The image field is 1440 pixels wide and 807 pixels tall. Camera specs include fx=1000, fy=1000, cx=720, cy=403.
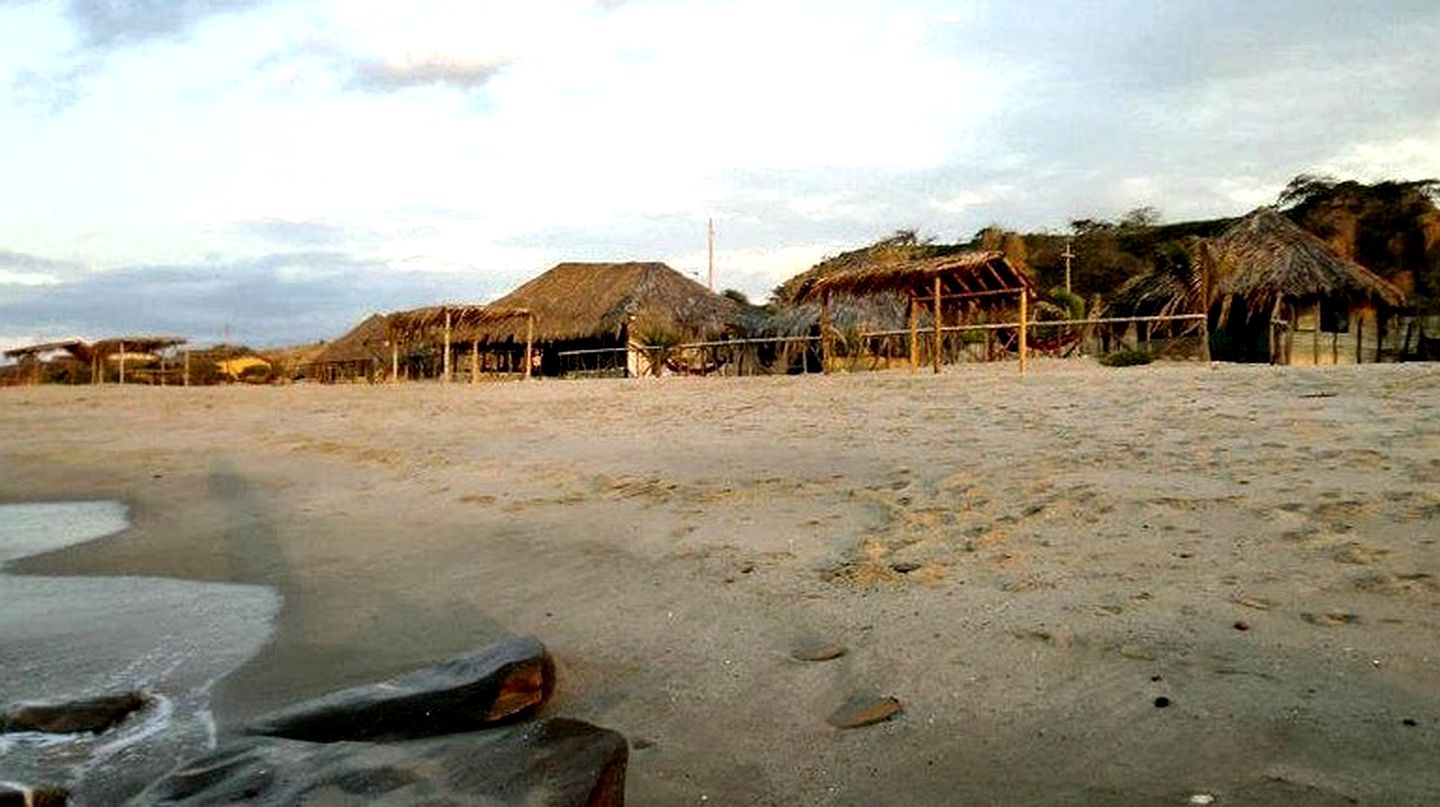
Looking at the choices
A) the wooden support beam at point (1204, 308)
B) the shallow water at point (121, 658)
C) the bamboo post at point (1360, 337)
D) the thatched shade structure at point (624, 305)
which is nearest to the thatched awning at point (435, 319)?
the thatched shade structure at point (624, 305)

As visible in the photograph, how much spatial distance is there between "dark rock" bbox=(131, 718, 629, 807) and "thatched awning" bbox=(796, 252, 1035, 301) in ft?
46.8

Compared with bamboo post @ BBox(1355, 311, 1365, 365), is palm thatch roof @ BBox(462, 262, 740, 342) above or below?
above

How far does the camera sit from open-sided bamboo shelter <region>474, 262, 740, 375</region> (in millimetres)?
29859

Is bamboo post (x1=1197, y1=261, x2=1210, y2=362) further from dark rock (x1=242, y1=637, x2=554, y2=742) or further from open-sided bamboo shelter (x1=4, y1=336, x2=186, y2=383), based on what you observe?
open-sided bamboo shelter (x1=4, y1=336, x2=186, y2=383)

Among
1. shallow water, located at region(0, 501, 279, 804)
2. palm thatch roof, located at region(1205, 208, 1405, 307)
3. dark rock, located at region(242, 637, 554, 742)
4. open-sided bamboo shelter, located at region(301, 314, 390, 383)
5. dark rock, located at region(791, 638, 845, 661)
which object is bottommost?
shallow water, located at region(0, 501, 279, 804)

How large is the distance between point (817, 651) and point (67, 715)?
2.48 m

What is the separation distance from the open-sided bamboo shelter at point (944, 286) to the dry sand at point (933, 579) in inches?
262

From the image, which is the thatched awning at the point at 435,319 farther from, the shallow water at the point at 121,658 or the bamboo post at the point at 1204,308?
the shallow water at the point at 121,658

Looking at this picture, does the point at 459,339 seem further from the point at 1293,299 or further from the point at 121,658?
the point at 121,658

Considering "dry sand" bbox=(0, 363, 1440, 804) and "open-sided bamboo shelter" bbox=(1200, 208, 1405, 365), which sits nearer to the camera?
"dry sand" bbox=(0, 363, 1440, 804)

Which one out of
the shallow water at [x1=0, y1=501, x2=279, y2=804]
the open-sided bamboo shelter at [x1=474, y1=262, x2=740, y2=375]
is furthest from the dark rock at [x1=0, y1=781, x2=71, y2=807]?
the open-sided bamboo shelter at [x1=474, y1=262, x2=740, y2=375]

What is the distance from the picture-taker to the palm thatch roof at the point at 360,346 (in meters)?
40.0

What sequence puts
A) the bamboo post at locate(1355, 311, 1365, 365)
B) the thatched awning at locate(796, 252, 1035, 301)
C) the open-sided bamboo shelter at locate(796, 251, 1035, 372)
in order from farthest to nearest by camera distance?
the bamboo post at locate(1355, 311, 1365, 365) < the thatched awning at locate(796, 252, 1035, 301) < the open-sided bamboo shelter at locate(796, 251, 1035, 372)

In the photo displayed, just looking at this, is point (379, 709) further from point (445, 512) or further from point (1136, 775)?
point (445, 512)
